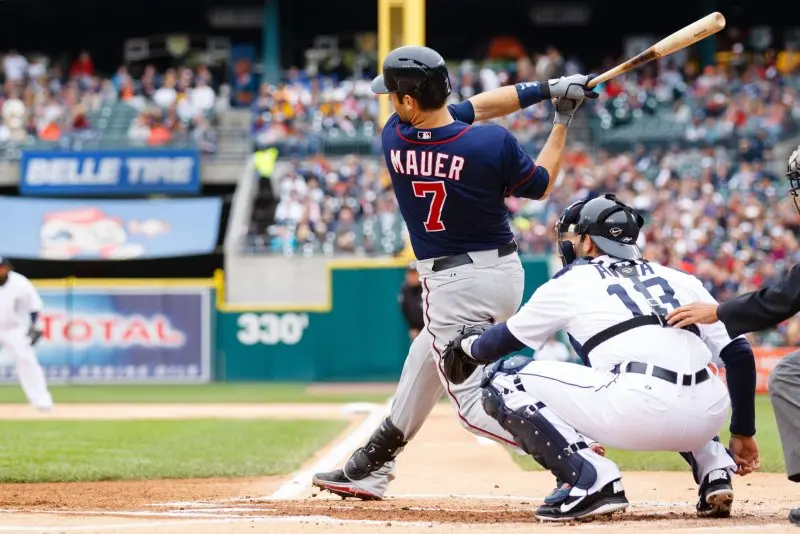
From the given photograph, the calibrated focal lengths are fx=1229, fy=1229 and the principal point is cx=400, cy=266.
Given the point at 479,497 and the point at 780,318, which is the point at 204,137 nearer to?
the point at 479,497

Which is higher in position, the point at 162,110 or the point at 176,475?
the point at 162,110

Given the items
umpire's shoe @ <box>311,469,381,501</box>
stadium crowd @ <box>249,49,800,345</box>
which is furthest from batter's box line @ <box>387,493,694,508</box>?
stadium crowd @ <box>249,49,800,345</box>

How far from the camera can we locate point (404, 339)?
18641mm

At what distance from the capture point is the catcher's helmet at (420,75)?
17.4 ft

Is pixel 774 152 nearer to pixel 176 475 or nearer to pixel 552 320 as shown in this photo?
pixel 176 475

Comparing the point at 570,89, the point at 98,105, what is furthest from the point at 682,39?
the point at 98,105

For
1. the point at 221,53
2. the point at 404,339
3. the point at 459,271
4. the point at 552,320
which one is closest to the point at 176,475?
the point at 459,271

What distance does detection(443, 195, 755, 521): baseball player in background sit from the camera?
473cm

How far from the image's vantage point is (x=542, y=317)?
15.6 feet

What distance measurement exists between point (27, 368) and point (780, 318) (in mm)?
10947

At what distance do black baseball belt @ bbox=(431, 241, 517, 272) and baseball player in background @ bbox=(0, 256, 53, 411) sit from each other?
9.38 metres

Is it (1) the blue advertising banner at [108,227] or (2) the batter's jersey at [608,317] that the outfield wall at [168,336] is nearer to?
(1) the blue advertising banner at [108,227]

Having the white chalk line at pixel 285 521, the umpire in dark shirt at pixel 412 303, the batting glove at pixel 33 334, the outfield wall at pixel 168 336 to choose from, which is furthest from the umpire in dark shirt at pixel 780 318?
the outfield wall at pixel 168 336

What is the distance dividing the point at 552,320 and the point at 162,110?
22.4 meters
